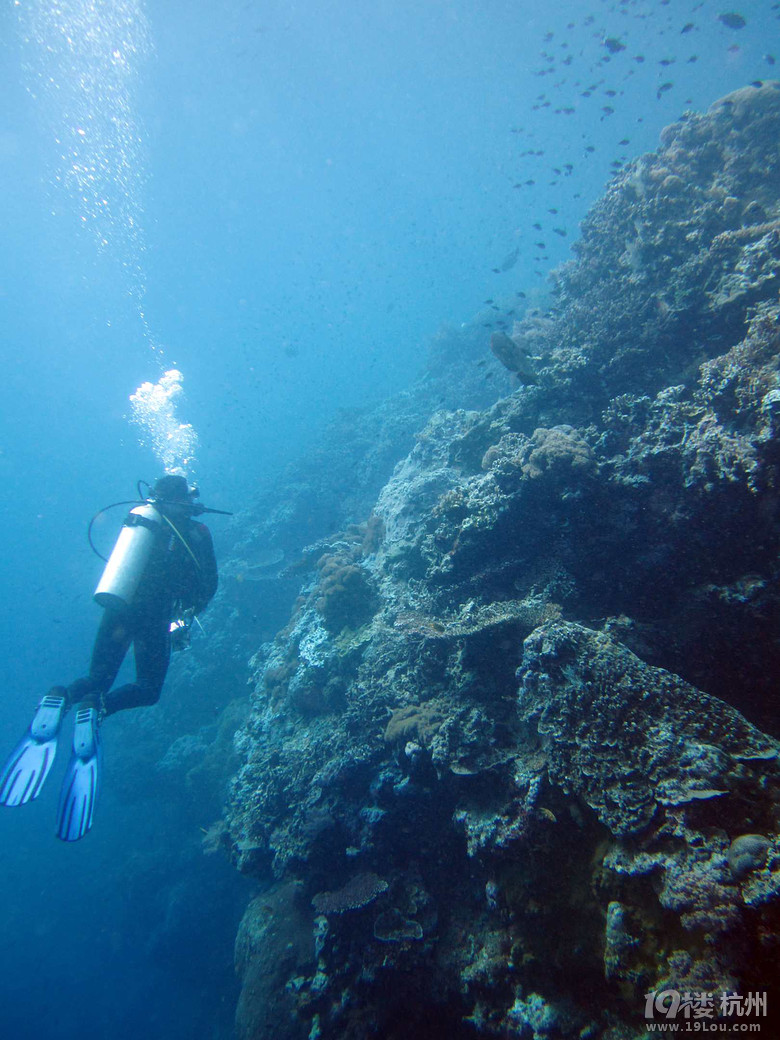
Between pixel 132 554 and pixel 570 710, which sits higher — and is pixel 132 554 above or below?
above

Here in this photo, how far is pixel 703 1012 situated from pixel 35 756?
6.79 metres

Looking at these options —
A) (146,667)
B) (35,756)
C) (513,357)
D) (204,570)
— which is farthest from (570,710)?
(513,357)

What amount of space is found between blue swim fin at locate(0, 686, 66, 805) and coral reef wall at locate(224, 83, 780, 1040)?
3357 mm

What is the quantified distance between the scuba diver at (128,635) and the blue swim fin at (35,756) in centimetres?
1

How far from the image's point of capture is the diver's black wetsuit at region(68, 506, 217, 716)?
5.55 meters

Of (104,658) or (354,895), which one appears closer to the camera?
(354,895)

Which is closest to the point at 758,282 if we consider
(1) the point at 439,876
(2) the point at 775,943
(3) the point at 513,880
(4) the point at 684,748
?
(4) the point at 684,748

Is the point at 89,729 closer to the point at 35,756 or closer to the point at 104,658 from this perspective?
the point at 35,756

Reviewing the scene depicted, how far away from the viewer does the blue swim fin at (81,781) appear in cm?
493

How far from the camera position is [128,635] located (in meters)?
5.75

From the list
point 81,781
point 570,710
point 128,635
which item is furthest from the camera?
point 128,635

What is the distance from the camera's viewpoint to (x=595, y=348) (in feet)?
27.1

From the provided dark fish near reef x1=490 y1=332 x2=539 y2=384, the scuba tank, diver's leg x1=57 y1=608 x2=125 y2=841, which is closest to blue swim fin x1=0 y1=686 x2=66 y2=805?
diver's leg x1=57 y1=608 x2=125 y2=841

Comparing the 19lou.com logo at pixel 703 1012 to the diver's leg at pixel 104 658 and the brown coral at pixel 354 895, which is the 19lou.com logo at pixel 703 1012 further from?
the diver's leg at pixel 104 658
